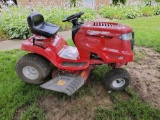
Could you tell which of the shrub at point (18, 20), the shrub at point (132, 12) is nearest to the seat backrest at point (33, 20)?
the shrub at point (18, 20)

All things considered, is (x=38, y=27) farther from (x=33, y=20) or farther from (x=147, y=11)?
(x=147, y=11)

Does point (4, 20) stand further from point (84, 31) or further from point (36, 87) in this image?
point (84, 31)

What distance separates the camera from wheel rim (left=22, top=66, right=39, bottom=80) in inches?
105

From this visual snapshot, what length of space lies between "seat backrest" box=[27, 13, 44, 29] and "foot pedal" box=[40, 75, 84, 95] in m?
0.80

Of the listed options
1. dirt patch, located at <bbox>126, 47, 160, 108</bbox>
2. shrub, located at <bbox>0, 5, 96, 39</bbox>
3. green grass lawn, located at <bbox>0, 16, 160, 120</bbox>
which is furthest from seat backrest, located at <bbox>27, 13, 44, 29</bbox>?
shrub, located at <bbox>0, 5, 96, 39</bbox>

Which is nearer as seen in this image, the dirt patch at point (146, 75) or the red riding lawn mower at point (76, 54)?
the red riding lawn mower at point (76, 54)

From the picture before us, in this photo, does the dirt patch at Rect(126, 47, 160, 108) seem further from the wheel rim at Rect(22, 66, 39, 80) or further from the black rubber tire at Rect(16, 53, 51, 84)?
the wheel rim at Rect(22, 66, 39, 80)

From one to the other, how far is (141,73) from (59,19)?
358cm

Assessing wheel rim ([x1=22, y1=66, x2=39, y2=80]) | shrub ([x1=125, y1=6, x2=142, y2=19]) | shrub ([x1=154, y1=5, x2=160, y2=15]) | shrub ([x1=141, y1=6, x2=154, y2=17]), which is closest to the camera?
wheel rim ([x1=22, y1=66, x2=39, y2=80])

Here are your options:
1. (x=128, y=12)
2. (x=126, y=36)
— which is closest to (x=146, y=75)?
(x=126, y=36)

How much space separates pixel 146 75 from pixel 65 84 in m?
1.43

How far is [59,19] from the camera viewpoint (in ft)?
18.9

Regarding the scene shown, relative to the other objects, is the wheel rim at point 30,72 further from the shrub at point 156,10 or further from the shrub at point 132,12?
the shrub at point 156,10

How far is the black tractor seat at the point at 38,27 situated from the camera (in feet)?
7.98
